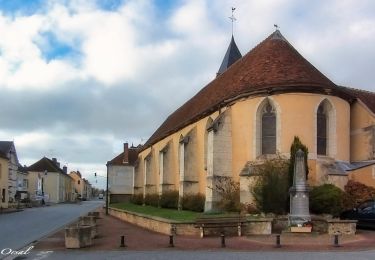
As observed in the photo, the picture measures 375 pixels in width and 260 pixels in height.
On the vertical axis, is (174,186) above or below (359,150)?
below

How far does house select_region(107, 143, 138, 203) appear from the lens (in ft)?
233

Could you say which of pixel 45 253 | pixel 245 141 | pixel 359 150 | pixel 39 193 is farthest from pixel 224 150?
pixel 39 193

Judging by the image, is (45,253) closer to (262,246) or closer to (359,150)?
(262,246)

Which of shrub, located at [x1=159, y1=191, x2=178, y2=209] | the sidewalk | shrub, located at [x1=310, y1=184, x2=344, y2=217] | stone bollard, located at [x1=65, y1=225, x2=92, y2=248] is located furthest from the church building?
stone bollard, located at [x1=65, y1=225, x2=92, y2=248]

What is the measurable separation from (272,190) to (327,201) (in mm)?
2571

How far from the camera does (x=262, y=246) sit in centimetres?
1697

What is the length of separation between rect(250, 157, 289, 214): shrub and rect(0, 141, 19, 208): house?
37984mm

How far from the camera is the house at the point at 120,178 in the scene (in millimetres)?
71000

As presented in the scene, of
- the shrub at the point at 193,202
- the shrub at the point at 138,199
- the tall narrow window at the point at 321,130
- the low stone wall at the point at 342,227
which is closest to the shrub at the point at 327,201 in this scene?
the low stone wall at the point at 342,227

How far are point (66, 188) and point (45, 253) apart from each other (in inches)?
4079

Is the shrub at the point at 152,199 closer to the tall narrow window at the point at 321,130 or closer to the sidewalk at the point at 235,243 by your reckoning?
the tall narrow window at the point at 321,130

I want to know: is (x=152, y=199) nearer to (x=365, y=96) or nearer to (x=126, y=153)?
(x=365, y=96)

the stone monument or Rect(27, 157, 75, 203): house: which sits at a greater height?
the stone monument

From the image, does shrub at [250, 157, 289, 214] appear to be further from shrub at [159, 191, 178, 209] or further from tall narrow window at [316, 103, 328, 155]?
shrub at [159, 191, 178, 209]
